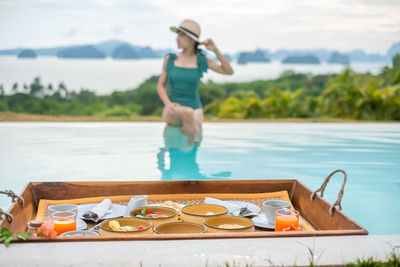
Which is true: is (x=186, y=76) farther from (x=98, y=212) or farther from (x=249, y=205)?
(x=98, y=212)

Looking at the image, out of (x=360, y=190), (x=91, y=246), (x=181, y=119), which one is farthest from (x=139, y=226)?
(x=181, y=119)

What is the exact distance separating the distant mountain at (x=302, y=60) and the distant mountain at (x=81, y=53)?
524 centimetres

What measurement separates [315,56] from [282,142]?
8.15m

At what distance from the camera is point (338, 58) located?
1316 cm

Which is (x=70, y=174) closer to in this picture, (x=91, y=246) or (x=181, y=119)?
(x=181, y=119)

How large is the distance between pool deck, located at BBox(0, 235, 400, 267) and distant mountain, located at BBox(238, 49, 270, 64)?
12.4 metres

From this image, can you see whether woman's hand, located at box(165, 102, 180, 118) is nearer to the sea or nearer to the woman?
the woman

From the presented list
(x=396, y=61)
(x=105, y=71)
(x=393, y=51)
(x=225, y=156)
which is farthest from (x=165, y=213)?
(x=393, y=51)

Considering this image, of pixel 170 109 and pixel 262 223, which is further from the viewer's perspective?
pixel 170 109

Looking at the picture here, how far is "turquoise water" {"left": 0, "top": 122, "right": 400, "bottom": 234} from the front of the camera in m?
3.68

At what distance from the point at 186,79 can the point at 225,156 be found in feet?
2.91

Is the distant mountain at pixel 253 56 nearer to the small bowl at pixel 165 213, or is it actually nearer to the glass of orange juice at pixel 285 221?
the small bowl at pixel 165 213

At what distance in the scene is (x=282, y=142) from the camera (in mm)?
5836

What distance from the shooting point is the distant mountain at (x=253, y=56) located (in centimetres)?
1349
